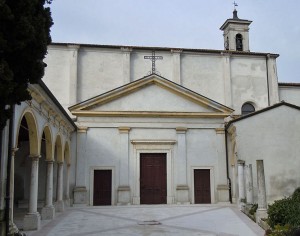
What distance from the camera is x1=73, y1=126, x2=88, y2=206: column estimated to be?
2491cm

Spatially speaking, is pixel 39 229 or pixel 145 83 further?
pixel 145 83

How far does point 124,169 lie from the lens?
25.6 m

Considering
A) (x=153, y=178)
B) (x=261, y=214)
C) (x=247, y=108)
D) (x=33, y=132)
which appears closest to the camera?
(x=33, y=132)

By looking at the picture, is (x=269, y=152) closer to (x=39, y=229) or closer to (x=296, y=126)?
(x=296, y=126)

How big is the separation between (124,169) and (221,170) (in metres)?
6.05

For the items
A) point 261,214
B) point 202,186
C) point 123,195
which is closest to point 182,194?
point 202,186

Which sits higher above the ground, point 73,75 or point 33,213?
point 73,75

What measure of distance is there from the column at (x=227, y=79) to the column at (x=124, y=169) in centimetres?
829

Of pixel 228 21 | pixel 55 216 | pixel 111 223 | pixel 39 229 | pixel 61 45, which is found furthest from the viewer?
pixel 228 21

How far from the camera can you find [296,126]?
21703mm

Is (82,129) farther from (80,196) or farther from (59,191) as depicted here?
(59,191)

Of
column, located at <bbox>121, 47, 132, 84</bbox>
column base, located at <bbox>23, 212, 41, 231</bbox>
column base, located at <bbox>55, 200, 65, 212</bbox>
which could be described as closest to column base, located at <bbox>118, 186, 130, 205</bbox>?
column base, located at <bbox>55, 200, 65, 212</bbox>

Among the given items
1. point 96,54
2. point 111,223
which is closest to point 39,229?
point 111,223

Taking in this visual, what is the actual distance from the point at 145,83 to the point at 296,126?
9.49m
